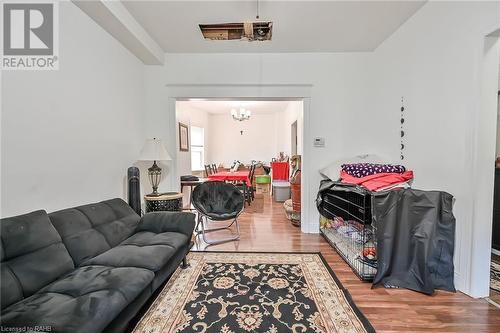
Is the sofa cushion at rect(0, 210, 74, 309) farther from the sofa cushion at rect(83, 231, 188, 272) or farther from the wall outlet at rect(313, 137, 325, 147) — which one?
the wall outlet at rect(313, 137, 325, 147)

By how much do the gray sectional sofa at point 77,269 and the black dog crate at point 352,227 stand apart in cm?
183

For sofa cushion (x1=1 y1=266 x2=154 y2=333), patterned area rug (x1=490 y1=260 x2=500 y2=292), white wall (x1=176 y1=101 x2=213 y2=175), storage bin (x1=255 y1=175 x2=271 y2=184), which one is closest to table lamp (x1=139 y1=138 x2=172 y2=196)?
sofa cushion (x1=1 y1=266 x2=154 y2=333)

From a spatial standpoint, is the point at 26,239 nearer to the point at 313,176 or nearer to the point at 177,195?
the point at 177,195

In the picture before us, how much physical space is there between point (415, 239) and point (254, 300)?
5.08 feet

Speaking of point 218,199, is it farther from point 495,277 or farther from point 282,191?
point 495,277

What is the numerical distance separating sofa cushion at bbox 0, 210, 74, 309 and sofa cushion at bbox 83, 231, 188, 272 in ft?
0.77

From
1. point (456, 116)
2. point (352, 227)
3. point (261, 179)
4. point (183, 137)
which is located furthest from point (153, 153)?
point (261, 179)

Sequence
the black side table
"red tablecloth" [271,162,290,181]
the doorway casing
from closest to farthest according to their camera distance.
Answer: the black side table, the doorway casing, "red tablecloth" [271,162,290,181]

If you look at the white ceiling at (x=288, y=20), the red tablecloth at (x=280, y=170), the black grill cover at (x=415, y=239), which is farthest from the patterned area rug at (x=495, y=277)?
the red tablecloth at (x=280, y=170)

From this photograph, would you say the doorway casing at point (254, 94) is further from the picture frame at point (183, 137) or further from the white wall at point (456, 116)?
the picture frame at point (183, 137)

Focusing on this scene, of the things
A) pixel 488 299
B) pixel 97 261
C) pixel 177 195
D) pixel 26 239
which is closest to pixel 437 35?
pixel 488 299

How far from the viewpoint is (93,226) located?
2.02 meters

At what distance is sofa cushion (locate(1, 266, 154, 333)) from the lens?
3.66ft

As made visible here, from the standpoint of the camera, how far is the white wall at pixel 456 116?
1.91 metres
